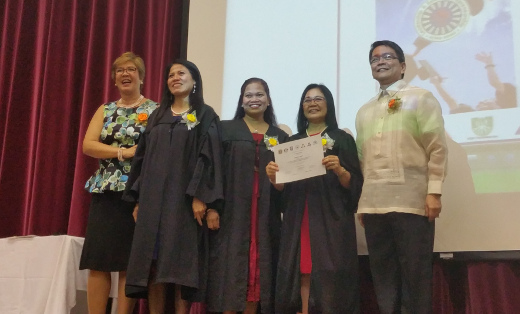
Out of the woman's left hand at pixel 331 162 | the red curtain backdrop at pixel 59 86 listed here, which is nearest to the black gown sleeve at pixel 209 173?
the woman's left hand at pixel 331 162

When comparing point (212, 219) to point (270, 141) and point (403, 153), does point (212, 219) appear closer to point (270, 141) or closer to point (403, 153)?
point (270, 141)

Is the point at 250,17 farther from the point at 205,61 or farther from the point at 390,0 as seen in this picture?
the point at 390,0

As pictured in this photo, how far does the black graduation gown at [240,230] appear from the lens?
2312mm

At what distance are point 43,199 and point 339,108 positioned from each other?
217 cm

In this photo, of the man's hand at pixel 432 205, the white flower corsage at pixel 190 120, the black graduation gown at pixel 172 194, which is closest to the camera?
the man's hand at pixel 432 205

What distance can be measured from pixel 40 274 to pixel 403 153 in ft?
6.15

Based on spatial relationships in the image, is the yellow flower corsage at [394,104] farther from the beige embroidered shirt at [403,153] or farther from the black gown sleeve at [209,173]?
the black gown sleeve at [209,173]

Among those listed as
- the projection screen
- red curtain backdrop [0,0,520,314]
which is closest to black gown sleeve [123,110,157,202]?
the projection screen

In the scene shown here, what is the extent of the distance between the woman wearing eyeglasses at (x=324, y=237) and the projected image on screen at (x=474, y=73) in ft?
2.00

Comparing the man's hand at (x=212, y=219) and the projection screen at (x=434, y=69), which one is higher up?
the projection screen at (x=434, y=69)

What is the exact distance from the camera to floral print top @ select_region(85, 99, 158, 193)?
8.20ft

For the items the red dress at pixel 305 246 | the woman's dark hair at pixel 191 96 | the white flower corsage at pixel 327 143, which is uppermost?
the woman's dark hair at pixel 191 96

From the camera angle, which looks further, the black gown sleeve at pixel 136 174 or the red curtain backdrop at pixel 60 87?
the red curtain backdrop at pixel 60 87

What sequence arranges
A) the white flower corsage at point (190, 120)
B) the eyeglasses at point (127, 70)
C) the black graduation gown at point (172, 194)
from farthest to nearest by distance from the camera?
the eyeglasses at point (127, 70), the white flower corsage at point (190, 120), the black graduation gown at point (172, 194)
